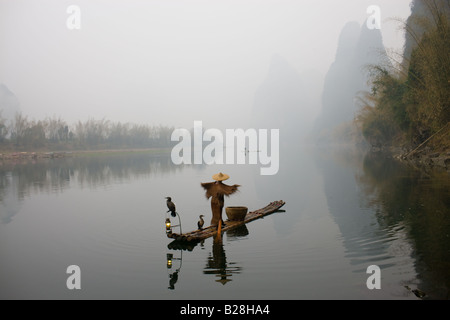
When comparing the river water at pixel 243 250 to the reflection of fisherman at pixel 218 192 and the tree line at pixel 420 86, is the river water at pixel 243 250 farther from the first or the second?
the tree line at pixel 420 86

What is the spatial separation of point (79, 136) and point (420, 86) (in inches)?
3065

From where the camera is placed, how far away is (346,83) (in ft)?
509

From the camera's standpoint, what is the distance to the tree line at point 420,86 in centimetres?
1916

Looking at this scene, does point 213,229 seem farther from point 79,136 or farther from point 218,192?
point 79,136

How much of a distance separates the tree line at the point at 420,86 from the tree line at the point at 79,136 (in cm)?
6065

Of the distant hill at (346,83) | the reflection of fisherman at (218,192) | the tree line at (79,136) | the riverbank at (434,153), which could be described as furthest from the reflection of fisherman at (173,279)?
the distant hill at (346,83)

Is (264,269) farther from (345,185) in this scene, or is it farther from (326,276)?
(345,185)

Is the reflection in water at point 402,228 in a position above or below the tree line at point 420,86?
below

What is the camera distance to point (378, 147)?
5569 centimetres

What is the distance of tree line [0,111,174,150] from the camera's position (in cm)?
6981

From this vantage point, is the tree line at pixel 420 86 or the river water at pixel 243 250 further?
the tree line at pixel 420 86

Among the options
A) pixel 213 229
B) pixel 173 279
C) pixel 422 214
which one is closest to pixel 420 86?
pixel 422 214

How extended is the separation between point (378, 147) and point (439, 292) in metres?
54.0

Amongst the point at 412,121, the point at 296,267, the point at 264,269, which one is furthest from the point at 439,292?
the point at 412,121
